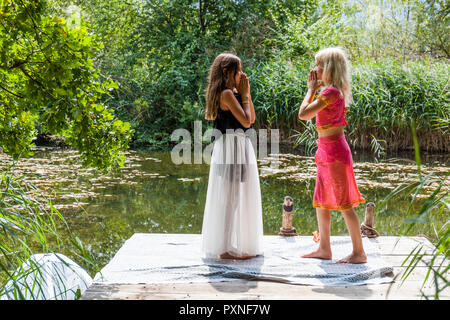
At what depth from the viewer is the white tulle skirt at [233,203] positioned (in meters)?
3.59

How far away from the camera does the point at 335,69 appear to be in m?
3.34

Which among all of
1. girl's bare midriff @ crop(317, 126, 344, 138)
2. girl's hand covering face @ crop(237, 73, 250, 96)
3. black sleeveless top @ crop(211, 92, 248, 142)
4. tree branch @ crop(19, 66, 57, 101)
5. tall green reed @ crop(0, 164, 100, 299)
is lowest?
tall green reed @ crop(0, 164, 100, 299)

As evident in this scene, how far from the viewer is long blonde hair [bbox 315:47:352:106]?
3.34 meters

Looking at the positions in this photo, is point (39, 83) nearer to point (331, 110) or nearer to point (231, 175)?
point (231, 175)

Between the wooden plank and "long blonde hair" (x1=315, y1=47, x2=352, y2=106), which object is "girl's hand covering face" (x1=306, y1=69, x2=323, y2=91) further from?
the wooden plank

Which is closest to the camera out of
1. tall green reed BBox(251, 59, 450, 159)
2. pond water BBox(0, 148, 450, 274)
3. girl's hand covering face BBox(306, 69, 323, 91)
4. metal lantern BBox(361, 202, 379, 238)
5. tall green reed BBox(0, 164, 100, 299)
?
tall green reed BBox(0, 164, 100, 299)

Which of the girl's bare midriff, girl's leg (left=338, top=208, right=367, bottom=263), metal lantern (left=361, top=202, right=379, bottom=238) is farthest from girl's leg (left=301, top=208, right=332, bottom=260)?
metal lantern (left=361, top=202, right=379, bottom=238)

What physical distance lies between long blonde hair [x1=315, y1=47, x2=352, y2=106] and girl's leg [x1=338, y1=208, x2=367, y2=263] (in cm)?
91

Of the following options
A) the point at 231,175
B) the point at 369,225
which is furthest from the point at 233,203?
the point at 369,225

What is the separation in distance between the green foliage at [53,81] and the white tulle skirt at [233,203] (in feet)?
2.60

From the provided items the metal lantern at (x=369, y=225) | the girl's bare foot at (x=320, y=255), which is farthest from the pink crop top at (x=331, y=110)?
the metal lantern at (x=369, y=225)

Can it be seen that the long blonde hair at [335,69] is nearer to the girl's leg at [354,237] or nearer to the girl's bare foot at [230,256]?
the girl's leg at [354,237]

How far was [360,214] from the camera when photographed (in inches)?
237
